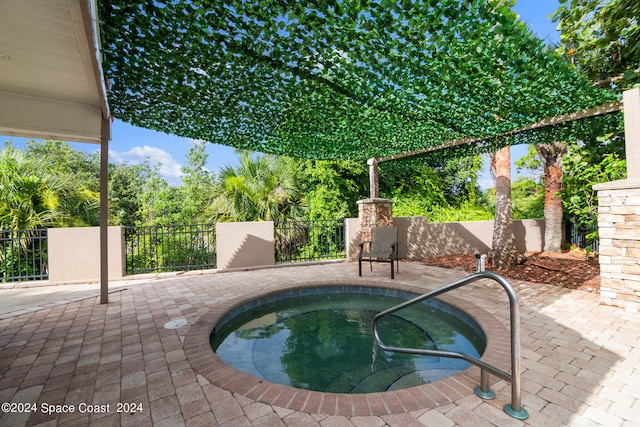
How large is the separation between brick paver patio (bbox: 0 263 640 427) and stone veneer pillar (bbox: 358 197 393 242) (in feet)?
12.3

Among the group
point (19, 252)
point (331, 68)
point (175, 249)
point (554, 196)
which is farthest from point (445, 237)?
point (19, 252)

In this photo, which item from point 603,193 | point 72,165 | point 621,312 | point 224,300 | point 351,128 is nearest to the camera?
point 621,312

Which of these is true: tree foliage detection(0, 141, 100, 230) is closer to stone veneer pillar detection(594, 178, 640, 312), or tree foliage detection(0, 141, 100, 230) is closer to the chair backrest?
the chair backrest

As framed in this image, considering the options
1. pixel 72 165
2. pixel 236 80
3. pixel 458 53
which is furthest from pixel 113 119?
pixel 72 165

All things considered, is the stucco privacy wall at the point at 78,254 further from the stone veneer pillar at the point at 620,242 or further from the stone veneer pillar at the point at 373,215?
the stone veneer pillar at the point at 620,242

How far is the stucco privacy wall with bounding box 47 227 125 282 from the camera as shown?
546cm

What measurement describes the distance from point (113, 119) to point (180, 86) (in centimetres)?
169

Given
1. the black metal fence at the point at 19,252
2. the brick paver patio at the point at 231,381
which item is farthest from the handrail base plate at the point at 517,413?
the black metal fence at the point at 19,252

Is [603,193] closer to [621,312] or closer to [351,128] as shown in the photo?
[621,312]

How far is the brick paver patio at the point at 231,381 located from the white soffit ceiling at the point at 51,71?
2433 mm

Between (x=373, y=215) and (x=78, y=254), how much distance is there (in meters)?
6.39

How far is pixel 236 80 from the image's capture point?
3293 mm

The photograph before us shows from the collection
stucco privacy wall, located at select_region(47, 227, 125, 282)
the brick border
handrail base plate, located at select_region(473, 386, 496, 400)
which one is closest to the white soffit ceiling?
stucco privacy wall, located at select_region(47, 227, 125, 282)

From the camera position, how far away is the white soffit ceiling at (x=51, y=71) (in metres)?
1.98
